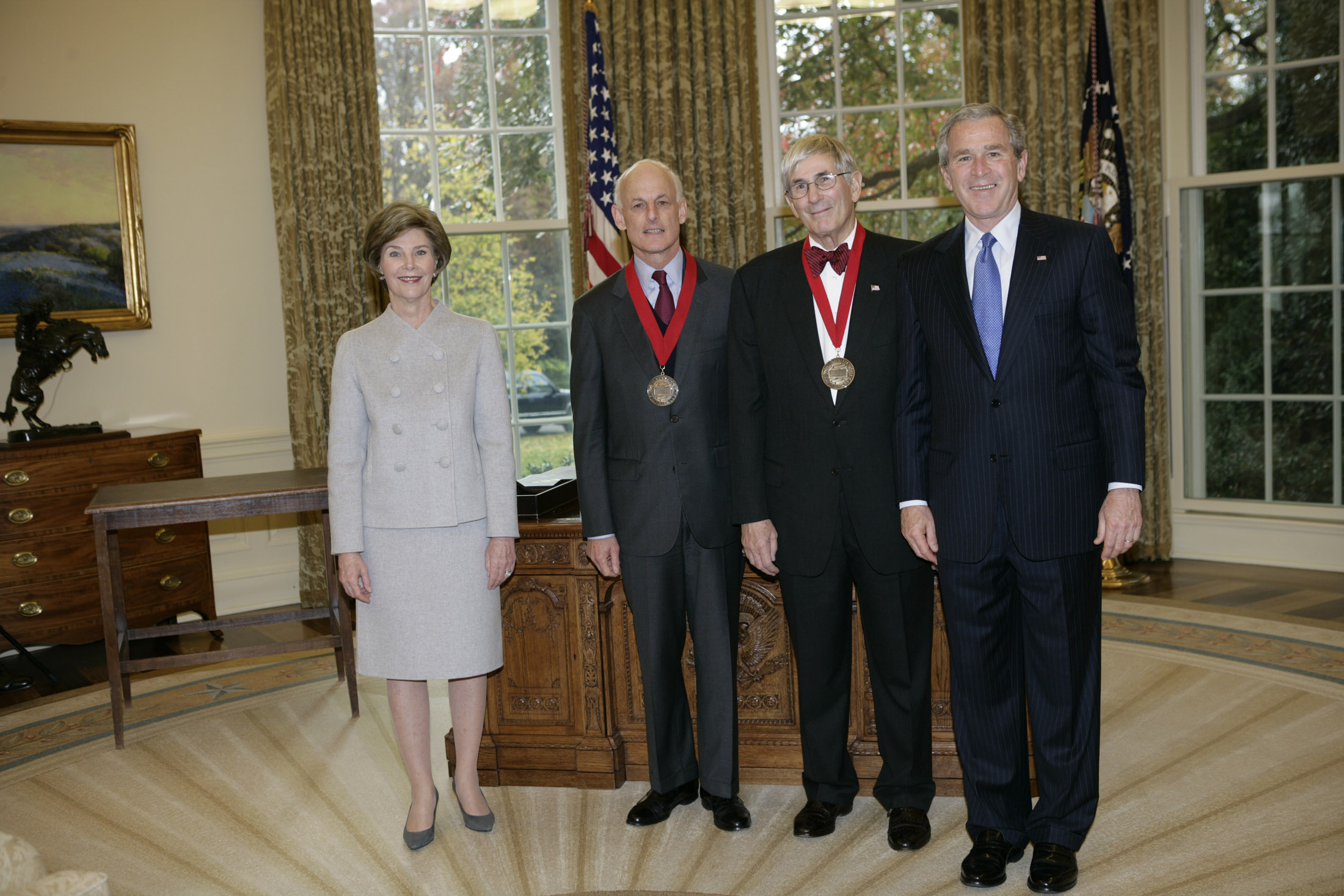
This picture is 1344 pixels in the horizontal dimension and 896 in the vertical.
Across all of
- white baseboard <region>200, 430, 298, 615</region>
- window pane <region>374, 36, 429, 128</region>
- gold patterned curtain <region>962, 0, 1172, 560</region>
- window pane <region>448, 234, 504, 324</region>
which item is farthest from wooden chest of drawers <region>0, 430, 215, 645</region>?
gold patterned curtain <region>962, 0, 1172, 560</region>

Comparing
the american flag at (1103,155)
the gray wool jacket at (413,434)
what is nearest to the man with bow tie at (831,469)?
the gray wool jacket at (413,434)

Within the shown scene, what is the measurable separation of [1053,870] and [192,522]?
10.6ft

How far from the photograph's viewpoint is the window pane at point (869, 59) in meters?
6.32

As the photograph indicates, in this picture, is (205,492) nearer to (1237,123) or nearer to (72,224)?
(72,224)

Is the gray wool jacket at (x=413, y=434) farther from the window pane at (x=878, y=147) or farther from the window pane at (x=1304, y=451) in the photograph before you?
the window pane at (x=1304, y=451)

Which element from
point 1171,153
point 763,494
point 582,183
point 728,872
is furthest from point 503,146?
point 728,872

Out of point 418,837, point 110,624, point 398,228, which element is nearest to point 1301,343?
point 398,228

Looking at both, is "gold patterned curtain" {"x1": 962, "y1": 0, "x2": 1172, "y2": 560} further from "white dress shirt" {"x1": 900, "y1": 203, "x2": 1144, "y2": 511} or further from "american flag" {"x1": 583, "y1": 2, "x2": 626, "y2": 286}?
"white dress shirt" {"x1": 900, "y1": 203, "x2": 1144, "y2": 511}

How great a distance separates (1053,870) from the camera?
8.14 ft

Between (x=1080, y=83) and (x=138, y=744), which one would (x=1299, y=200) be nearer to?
(x=1080, y=83)

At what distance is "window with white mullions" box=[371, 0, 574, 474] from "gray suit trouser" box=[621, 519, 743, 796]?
147 inches

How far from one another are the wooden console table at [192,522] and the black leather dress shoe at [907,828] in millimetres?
2243

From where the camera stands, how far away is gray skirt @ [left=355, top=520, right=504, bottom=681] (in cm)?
281

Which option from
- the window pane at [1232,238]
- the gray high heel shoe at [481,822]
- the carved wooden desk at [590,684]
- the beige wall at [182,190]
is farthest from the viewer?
the window pane at [1232,238]
